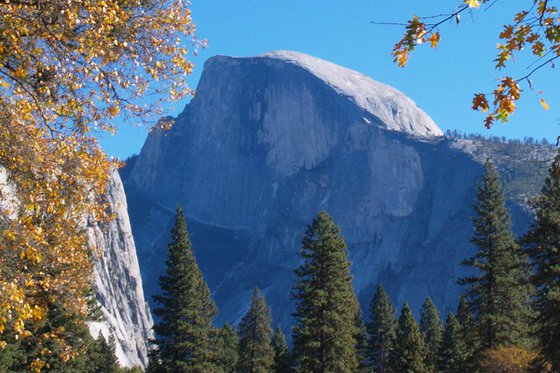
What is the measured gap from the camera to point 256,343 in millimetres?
49969

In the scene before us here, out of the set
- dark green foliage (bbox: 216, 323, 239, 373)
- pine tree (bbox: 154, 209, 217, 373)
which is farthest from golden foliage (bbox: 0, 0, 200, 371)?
dark green foliage (bbox: 216, 323, 239, 373)

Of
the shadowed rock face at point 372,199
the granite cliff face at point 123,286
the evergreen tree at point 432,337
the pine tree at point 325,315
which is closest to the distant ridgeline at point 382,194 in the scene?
the shadowed rock face at point 372,199

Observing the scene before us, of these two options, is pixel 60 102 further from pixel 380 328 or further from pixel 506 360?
pixel 380 328

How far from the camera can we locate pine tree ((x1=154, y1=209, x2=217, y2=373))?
3553 centimetres

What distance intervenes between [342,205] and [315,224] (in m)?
150

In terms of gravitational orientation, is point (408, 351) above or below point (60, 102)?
above

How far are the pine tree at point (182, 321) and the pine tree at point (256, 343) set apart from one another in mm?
12737

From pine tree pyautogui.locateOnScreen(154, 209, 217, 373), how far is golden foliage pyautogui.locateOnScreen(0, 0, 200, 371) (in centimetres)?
2633

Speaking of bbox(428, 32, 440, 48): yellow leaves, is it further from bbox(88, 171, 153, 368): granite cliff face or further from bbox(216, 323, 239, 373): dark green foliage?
bbox(88, 171, 153, 368): granite cliff face

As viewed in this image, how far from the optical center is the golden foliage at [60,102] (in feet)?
27.7

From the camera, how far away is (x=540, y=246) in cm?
2398

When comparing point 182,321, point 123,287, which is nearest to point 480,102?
point 182,321

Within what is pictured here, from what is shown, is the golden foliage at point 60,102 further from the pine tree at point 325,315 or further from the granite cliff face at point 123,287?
the granite cliff face at point 123,287

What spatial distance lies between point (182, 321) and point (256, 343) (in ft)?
50.0
